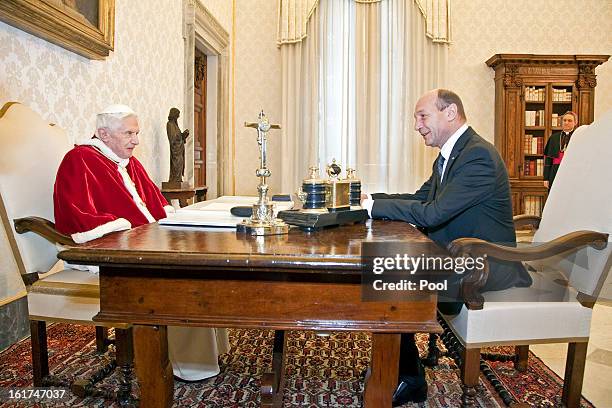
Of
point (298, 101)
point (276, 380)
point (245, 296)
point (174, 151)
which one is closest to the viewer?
point (245, 296)

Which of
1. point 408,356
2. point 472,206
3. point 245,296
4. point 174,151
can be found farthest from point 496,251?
point 174,151

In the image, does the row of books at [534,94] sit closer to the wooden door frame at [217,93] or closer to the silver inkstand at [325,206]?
the wooden door frame at [217,93]

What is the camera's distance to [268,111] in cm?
817

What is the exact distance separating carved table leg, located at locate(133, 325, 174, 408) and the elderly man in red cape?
42.2 inches

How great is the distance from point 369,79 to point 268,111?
1588 mm

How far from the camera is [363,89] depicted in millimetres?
8023

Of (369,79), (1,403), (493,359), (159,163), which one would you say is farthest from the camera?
(369,79)

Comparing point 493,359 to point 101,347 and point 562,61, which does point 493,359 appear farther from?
point 562,61

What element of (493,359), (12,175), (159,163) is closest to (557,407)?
(493,359)

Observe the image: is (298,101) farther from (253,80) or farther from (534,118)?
(534,118)

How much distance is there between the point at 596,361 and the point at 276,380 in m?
2.15

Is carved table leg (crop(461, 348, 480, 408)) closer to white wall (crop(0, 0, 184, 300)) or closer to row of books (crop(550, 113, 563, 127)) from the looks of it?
white wall (crop(0, 0, 184, 300))
